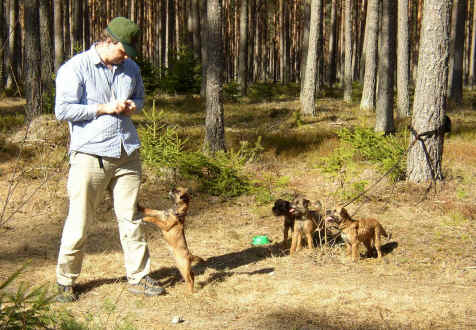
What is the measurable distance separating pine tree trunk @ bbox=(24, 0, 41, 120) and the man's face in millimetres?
8980

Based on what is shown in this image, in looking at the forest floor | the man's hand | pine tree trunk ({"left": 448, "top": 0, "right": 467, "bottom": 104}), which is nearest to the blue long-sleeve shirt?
the man's hand

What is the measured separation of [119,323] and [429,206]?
570 cm

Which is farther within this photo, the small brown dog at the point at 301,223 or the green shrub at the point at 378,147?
the green shrub at the point at 378,147

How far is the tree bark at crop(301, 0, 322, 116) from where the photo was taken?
16.2 m

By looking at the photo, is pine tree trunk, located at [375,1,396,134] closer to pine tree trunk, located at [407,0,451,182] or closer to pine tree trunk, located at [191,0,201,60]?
pine tree trunk, located at [407,0,451,182]

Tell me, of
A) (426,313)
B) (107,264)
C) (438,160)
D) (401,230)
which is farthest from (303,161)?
(426,313)

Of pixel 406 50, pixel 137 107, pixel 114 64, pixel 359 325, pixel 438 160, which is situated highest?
pixel 406 50

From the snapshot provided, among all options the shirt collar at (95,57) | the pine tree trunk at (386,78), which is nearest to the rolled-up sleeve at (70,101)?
the shirt collar at (95,57)

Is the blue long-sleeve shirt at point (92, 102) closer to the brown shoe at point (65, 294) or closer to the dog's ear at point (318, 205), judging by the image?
the brown shoe at point (65, 294)

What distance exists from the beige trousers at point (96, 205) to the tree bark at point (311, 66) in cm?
1237

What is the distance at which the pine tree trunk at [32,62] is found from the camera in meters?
12.9

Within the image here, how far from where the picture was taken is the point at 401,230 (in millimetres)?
7445

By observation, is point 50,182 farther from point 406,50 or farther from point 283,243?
point 406,50

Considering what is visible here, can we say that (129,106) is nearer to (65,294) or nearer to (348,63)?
(65,294)
